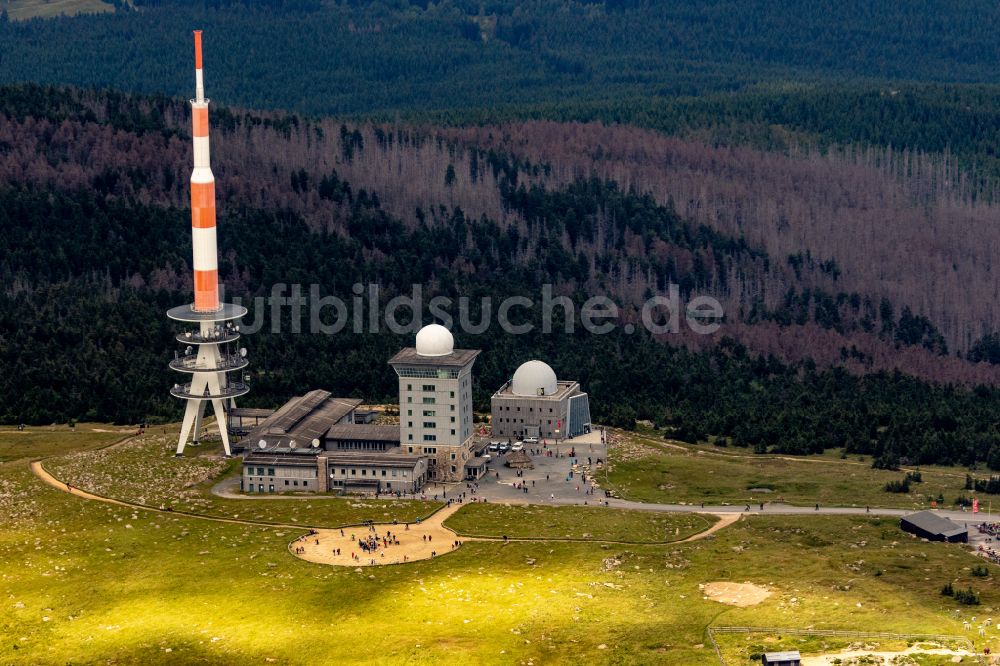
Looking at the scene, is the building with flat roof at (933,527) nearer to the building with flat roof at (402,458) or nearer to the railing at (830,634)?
the railing at (830,634)

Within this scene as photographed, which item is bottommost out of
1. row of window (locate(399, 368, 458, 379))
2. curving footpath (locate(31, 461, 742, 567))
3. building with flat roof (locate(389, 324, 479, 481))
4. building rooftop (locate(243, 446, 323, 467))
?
curving footpath (locate(31, 461, 742, 567))

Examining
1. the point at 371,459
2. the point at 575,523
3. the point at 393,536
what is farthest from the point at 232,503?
the point at 575,523

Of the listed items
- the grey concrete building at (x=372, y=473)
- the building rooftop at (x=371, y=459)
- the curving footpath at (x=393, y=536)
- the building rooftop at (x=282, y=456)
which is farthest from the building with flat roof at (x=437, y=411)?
the building rooftop at (x=282, y=456)

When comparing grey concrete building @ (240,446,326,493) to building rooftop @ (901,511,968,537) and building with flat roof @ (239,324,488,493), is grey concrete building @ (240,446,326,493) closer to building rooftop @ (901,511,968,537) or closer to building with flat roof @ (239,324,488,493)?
building with flat roof @ (239,324,488,493)

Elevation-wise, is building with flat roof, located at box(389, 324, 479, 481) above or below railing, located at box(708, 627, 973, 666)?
above

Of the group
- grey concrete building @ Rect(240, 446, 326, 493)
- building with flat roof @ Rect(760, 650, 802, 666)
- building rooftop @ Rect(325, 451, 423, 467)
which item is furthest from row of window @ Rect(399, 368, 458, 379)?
building with flat roof @ Rect(760, 650, 802, 666)

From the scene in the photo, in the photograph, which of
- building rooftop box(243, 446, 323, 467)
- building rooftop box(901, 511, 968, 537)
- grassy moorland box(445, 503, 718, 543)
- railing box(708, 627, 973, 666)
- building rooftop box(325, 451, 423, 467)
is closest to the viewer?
railing box(708, 627, 973, 666)

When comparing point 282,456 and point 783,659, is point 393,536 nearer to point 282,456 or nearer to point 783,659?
point 282,456
